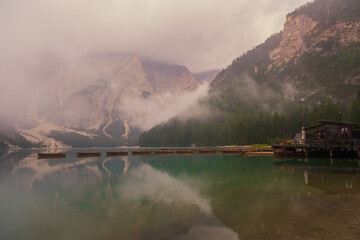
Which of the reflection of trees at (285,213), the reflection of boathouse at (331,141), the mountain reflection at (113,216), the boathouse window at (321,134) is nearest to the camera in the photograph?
the reflection of trees at (285,213)

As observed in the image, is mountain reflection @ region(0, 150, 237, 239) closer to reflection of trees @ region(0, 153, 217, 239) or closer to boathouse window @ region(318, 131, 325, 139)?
reflection of trees @ region(0, 153, 217, 239)

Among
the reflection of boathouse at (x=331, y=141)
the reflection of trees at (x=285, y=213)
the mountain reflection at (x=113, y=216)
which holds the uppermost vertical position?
the reflection of boathouse at (x=331, y=141)

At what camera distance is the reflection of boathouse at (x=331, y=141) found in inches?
1971

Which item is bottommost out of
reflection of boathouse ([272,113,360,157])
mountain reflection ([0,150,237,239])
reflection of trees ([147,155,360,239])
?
mountain reflection ([0,150,237,239])

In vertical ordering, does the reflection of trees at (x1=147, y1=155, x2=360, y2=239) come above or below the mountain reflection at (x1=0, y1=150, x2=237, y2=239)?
above

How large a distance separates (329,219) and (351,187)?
41.7 feet

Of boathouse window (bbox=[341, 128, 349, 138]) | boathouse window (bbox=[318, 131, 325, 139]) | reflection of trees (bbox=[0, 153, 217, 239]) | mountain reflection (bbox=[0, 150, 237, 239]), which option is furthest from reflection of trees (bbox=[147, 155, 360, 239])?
boathouse window (bbox=[318, 131, 325, 139])

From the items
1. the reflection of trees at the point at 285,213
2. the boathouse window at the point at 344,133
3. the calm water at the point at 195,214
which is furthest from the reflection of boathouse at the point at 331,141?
the reflection of trees at the point at 285,213

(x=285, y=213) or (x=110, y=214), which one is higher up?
(x=285, y=213)

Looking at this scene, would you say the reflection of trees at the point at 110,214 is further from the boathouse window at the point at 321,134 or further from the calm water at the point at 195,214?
the boathouse window at the point at 321,134

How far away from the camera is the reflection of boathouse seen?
50.1 meters

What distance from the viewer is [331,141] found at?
51.5 metres

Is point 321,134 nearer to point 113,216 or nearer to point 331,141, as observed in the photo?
point 331,141

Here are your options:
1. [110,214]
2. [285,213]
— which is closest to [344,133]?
[285,213]
